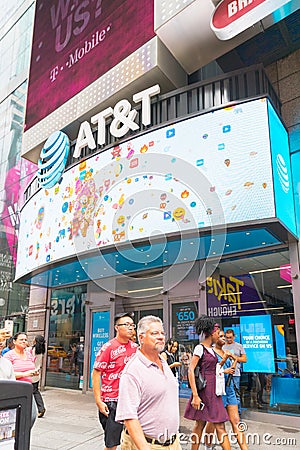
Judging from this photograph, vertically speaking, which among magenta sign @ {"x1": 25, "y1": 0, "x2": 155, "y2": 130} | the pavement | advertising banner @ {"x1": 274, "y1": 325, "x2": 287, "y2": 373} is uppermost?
magenta sign @ {"x1": 25, "y1": 0, "x2": 155, "y2": 130}

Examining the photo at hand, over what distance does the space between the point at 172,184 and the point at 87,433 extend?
4.32 m

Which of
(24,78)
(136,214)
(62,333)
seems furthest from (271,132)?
(24,78)

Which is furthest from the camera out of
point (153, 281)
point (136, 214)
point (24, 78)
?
point (24, 78)

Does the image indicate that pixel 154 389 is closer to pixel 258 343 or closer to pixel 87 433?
pixel 87 433

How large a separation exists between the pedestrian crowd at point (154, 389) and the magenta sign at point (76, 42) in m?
7.35

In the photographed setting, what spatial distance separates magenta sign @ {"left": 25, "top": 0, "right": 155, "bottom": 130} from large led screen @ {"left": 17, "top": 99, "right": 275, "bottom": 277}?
3254 millimetres

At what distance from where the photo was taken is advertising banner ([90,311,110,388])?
10.3 metres

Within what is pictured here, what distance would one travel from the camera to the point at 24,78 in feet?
61.2

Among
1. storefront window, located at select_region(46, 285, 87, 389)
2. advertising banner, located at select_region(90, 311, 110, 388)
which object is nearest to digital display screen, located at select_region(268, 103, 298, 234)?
advertising banner, located at select_region(90, 311, 110, 388)

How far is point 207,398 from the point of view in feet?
13.6

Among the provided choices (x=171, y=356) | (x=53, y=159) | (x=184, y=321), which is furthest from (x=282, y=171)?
(x=53, y=159)

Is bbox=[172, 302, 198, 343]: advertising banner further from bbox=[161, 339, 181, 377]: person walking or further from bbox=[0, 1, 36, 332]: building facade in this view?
bbox=[0, 1, 36, 332]: building facade

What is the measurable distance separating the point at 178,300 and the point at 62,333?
4676 millimetres

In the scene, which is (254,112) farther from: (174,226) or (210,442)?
(210,442)
